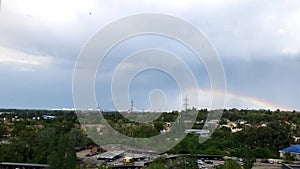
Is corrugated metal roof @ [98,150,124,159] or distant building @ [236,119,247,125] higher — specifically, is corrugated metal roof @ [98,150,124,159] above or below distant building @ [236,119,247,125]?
below

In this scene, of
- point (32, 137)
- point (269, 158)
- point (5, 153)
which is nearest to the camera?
point (5, 153)

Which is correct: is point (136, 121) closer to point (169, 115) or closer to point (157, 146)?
point (157, 146)

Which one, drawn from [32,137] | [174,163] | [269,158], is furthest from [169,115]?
[174,163]

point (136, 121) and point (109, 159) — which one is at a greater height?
point (136, 121)

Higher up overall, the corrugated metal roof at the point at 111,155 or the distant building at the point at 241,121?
the distant building at the point at 241,121

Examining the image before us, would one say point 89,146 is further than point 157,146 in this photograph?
Yes

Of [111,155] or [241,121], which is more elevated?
[241,121]

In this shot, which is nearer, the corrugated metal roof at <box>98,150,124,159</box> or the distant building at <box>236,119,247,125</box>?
the corrugated metal roof at <box>98,150,124,159</box>

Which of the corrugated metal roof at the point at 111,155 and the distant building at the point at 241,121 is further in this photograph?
the distant building at the point at 241,121

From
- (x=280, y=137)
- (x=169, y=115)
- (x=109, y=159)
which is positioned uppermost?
(x=169, y=115)

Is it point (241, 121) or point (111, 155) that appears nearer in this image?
point (111, 155)

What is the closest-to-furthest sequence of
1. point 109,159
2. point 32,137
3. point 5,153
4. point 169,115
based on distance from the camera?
point 5,153
point 32,137
point 109,159
point 169,115
